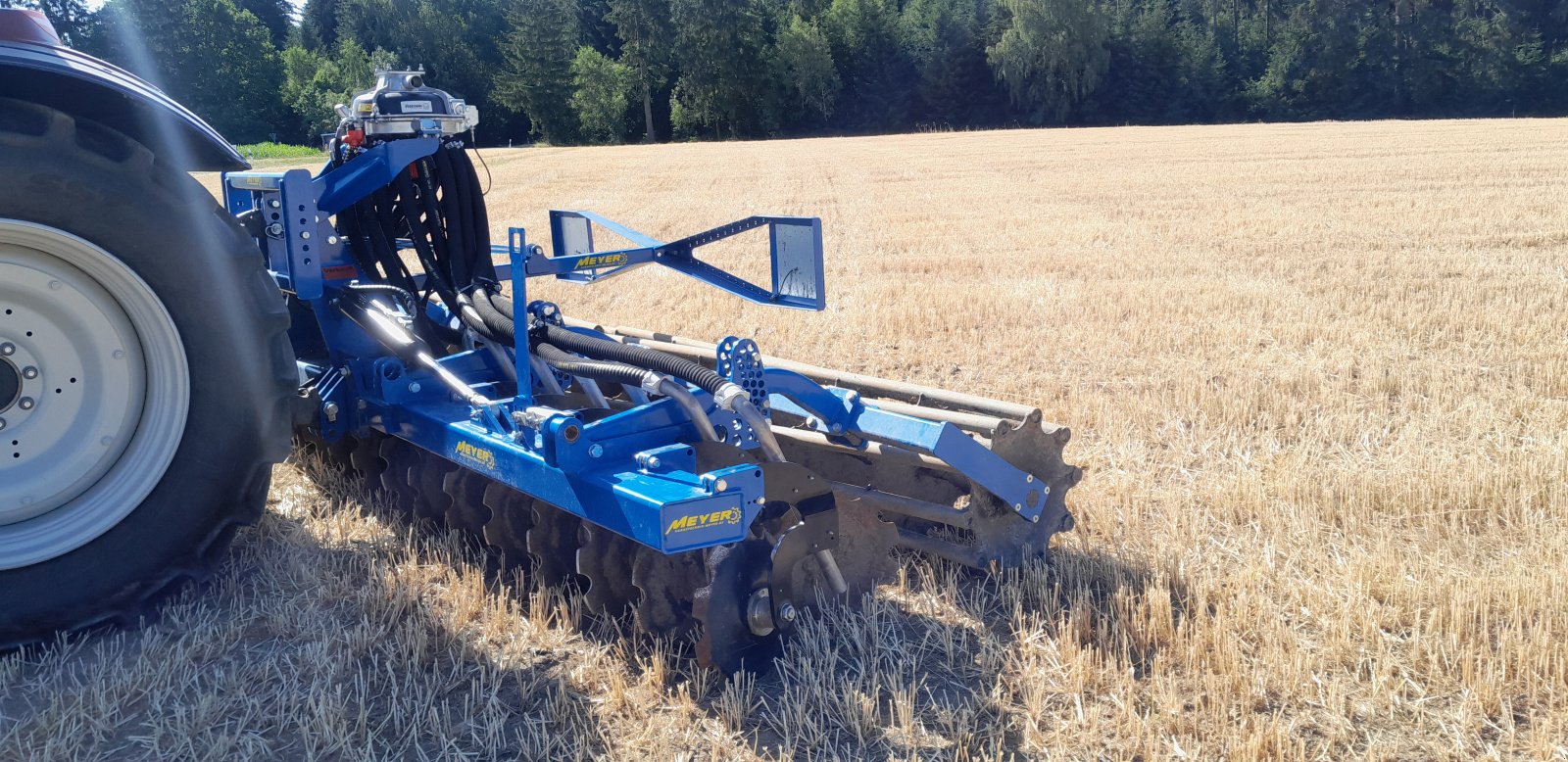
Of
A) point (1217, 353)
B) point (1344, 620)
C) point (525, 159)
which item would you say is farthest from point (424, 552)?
point (525, 159)

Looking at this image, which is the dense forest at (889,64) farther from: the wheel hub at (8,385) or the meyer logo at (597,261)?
the wheel hub at (8,385)

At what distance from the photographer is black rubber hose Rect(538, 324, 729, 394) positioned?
2.99 meters

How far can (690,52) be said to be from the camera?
63.3 meters

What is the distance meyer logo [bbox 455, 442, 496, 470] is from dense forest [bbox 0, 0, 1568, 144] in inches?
2005

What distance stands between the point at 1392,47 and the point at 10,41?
6225cm

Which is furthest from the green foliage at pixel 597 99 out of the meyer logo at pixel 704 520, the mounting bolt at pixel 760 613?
the meyer logo at pixel 704 520

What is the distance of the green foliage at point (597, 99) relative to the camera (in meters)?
60.7

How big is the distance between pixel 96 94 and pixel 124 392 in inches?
27.1

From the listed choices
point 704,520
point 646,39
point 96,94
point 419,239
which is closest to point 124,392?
point 96,94

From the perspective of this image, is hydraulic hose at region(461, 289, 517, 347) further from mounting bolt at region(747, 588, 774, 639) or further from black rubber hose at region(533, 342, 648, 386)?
mounting bolt at region(747, 588, 774, 639)

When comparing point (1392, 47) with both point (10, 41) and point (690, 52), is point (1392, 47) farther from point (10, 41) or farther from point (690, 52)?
point (10, 41)

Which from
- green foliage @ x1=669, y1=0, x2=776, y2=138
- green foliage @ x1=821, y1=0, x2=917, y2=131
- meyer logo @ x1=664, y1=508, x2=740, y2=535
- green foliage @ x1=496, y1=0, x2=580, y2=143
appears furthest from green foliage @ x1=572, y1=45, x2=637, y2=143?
meyer logo @ x1=664, y1=508, x2=740, y2=535

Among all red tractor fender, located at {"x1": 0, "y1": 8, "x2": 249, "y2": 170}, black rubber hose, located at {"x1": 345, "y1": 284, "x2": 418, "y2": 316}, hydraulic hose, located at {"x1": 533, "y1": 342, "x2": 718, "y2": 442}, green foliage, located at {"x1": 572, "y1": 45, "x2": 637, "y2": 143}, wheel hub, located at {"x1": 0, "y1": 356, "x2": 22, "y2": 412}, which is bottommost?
hydraulic hose, located at {"x1": 533, "y1": 342, "x2": 718, "y2": 442}

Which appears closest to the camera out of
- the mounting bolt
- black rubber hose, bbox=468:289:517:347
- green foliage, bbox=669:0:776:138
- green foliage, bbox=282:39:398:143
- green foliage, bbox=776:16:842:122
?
the mounting bolt
